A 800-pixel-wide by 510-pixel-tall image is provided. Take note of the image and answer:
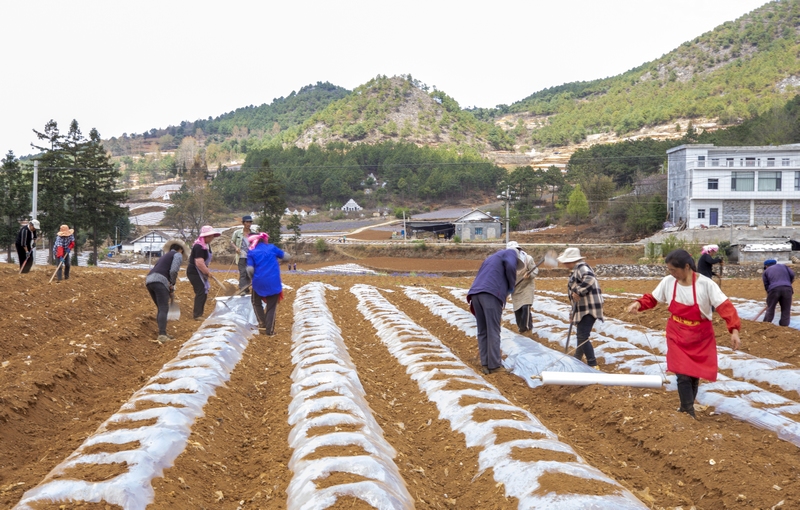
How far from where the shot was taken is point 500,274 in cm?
896

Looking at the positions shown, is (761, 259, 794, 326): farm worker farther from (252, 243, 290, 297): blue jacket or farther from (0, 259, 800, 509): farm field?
(252, 243, 290, 297): blue jacket

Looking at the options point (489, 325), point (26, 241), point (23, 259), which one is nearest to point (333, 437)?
point (489, 325)

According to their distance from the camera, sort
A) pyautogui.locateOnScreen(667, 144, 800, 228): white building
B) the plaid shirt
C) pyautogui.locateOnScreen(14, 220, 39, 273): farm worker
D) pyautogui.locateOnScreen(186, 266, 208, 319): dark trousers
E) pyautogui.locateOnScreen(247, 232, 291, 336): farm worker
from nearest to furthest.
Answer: the plaid shirt, pyautogui.locateOnScreen(247, 232, 291, 336): farm worker, pyautogui.locateOnScreen(186, 266, 208, 319): dark trousers, pyautogui.locateOnScreen(14, 220, 39, 273): farm worker, pyautogui.locateOnScreen(667, 144, 800, 228): white building

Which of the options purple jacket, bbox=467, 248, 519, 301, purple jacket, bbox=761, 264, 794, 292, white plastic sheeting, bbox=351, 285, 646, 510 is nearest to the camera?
white plastic sheeting, bbox=351, 285, 646, 510

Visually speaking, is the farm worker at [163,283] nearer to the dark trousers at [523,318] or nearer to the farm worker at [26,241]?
the dark trousers at [523,318]

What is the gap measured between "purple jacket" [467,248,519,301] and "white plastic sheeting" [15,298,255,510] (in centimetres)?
350

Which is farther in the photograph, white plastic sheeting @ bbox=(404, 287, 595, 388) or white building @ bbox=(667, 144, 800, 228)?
white building @ bbox=(667, 144, 800, 228)

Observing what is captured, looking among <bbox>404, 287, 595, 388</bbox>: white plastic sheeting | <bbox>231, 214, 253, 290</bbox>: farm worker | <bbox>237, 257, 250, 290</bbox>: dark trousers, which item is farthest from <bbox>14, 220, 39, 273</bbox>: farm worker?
<bbox>404, 287, 595, 388</bbox>: white plastic sheeting

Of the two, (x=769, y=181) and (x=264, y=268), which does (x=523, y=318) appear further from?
(x=769, y=181)

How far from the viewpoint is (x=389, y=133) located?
163 meters

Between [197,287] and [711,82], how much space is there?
6687 inches

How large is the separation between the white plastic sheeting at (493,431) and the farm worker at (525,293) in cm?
185

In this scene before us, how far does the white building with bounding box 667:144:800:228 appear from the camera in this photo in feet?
159

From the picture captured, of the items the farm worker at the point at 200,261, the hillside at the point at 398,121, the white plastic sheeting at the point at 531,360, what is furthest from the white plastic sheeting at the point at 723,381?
the hillside at the point at 398,121
